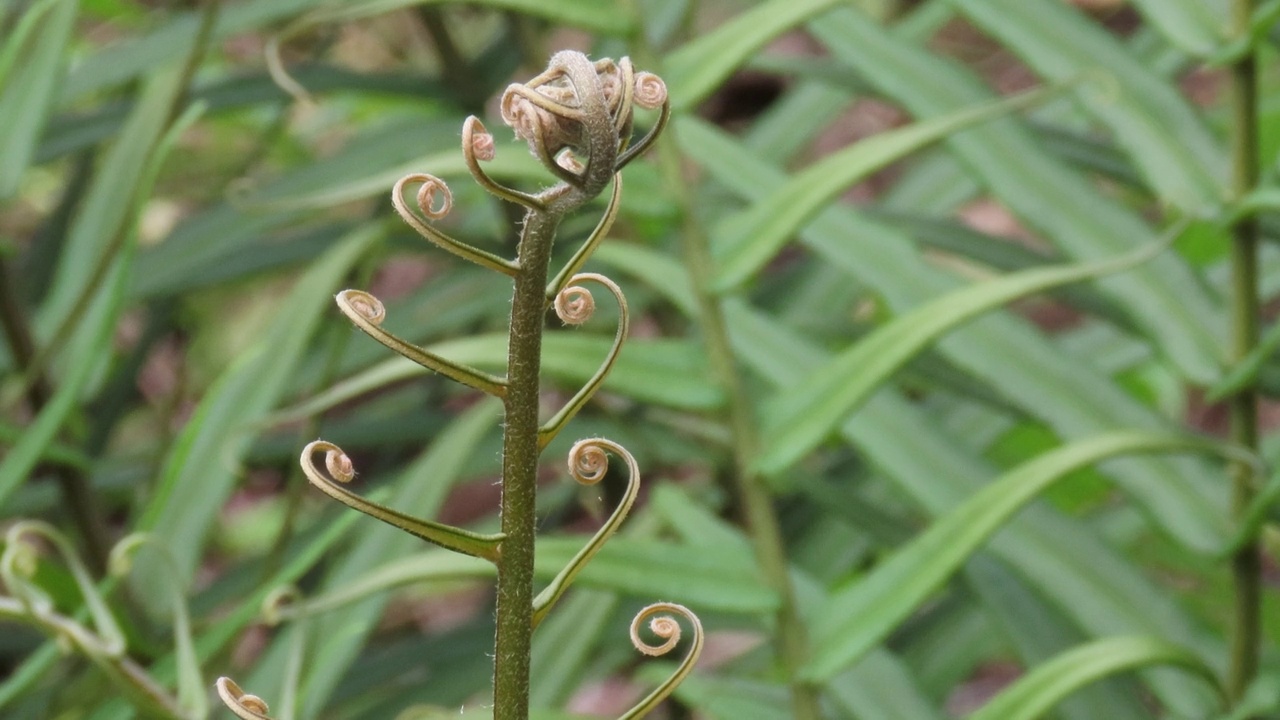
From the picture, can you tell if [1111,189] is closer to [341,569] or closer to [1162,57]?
[1162,57]

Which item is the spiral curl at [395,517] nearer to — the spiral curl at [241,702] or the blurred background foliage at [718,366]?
the spiral curl at [241,702]

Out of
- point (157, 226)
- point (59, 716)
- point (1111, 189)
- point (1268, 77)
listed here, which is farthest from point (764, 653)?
point (157, 226)

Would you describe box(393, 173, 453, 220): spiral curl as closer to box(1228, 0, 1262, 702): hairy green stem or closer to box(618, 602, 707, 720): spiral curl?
box(618, 602, 707, 720): spiral curl

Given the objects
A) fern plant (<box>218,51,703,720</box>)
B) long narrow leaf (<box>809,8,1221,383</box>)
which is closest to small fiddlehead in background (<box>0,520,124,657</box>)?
fern plant (<box>218,51,703,720</box>)

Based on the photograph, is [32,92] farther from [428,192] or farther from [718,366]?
[428,192]

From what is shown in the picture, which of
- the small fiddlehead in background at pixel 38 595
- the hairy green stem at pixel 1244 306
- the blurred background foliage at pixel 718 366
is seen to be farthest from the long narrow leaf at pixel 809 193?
the small fiddlehead in background at pixel 38 595

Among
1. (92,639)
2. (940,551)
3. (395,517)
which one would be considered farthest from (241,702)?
(940,551)

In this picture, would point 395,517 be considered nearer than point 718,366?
Yes
